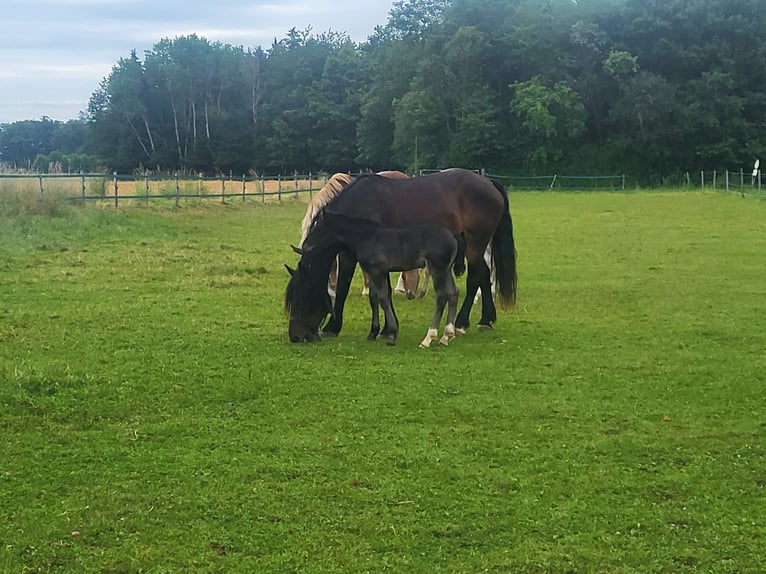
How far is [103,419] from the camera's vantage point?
5.32 meters

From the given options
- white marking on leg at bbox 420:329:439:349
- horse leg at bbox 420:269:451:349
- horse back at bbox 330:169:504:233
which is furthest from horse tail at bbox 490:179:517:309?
white marking on leg at bbox 420:329:439:349

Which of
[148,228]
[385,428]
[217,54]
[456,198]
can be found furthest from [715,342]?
[217,54]

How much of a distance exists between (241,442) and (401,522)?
57.4 inches

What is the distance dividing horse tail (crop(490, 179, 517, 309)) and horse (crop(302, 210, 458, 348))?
3.92 feet

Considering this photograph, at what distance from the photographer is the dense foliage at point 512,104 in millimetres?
51312

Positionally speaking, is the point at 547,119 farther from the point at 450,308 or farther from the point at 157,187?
the point at 450,308

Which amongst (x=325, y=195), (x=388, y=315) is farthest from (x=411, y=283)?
(x=388, y=315)

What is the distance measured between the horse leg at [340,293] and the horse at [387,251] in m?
0.32

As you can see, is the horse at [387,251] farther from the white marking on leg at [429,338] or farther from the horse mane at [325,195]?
the horse mane at [325,195]

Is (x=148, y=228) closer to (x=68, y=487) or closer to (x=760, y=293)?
(x=760, y=293)

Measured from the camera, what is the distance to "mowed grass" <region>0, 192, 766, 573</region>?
3.61 m

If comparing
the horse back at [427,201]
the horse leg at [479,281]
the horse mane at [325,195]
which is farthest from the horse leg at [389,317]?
the horse mane at [325,195]

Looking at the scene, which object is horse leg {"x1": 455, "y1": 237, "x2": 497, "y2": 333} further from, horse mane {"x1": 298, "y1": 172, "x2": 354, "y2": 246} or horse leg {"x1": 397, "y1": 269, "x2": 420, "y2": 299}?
horse leg {"x1": 397, "y1": 269, "x2": 420, "y2": 299}

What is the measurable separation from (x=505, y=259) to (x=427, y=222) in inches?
48.6
